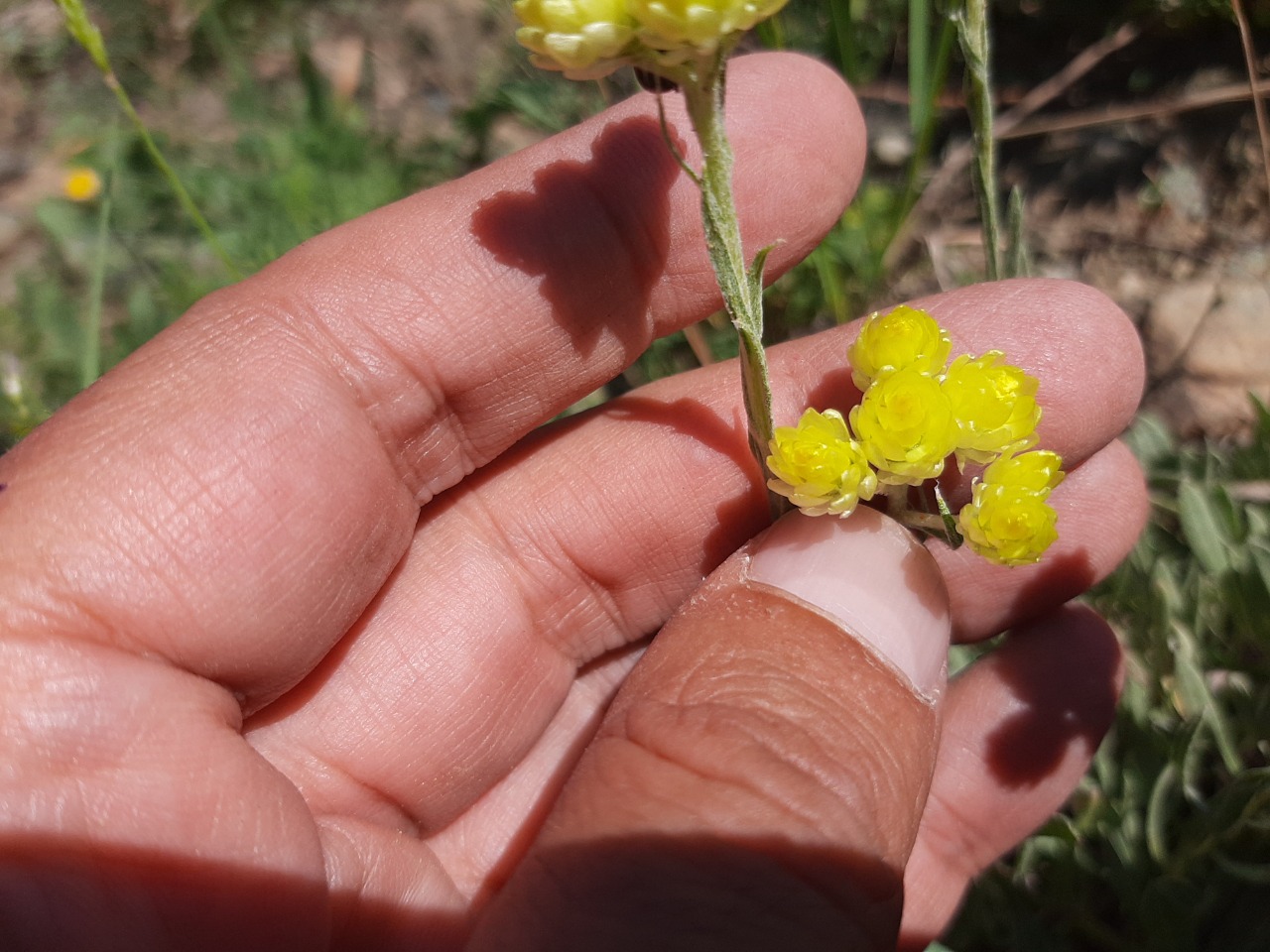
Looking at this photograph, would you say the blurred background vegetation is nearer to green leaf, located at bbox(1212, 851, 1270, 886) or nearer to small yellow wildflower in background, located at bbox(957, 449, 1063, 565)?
green leaf, located at bbox(1212, 851, 1270, 886)

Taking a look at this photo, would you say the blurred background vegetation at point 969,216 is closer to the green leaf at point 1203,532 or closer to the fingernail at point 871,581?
the green leaf at point 1203,532

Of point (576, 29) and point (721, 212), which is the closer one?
point (576, 29)

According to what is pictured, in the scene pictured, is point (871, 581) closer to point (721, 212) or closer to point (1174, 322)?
point (721, 212)

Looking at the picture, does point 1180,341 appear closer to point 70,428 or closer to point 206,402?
point 206,402

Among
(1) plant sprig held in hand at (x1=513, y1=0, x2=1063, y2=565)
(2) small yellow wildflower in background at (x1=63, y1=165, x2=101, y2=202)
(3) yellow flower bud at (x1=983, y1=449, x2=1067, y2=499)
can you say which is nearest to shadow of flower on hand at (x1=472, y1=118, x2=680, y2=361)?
(1) plant sprig held in hand at (x1=513, y1=0, x2=1063, y2=565)

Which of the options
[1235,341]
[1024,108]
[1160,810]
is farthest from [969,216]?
[1160,810]

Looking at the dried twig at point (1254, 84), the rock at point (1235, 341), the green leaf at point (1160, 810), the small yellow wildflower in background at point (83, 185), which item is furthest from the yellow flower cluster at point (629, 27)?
the small yellow wildflower in background at point (83, 185)

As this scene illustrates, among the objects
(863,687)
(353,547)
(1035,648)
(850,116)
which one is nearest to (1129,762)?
(1035,648)

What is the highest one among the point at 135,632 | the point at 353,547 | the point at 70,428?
the point at 70,428
